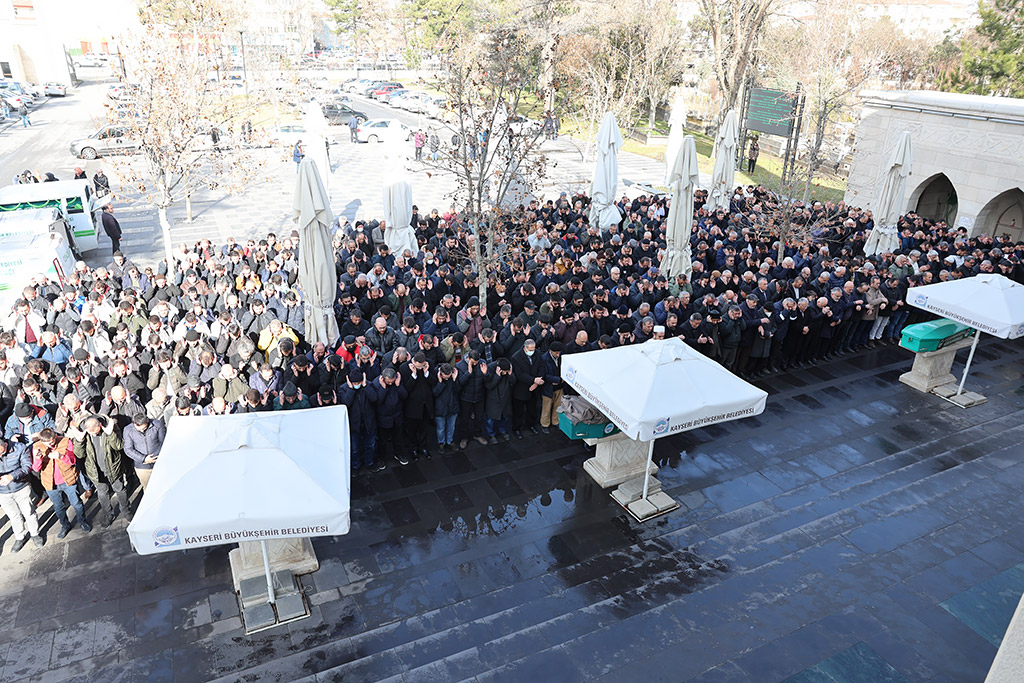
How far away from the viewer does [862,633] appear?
7.25m

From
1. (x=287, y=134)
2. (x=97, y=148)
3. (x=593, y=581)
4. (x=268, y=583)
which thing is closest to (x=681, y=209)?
(x=593, y=581)

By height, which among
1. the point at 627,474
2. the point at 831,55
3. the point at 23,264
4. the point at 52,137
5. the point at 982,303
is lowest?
the point at 627,474

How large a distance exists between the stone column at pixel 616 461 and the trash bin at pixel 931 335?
5842 millimetres

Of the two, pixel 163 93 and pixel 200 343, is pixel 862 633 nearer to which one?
pixel 200 343

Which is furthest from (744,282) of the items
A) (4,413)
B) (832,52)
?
(832,52)

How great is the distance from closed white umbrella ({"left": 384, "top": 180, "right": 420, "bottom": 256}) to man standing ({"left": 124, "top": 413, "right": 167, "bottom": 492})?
25.5 ft

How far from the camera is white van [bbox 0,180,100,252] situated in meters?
18.3

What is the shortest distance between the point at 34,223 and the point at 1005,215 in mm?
28469

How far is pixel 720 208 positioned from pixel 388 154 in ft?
33.1

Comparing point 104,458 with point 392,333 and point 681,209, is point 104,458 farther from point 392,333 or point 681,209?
point 681,209

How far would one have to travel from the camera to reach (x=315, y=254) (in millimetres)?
10836

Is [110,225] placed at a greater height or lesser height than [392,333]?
lesser

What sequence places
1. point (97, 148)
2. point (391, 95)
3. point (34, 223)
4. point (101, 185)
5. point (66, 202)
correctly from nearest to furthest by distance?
point (34, 223) → point (66, 202) → point (101, 185) → point (97, 148) → point (391, 95)

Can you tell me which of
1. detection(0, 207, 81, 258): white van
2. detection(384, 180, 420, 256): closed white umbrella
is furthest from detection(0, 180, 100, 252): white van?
detection(384, 180, 420, 256): closed white umbrella
